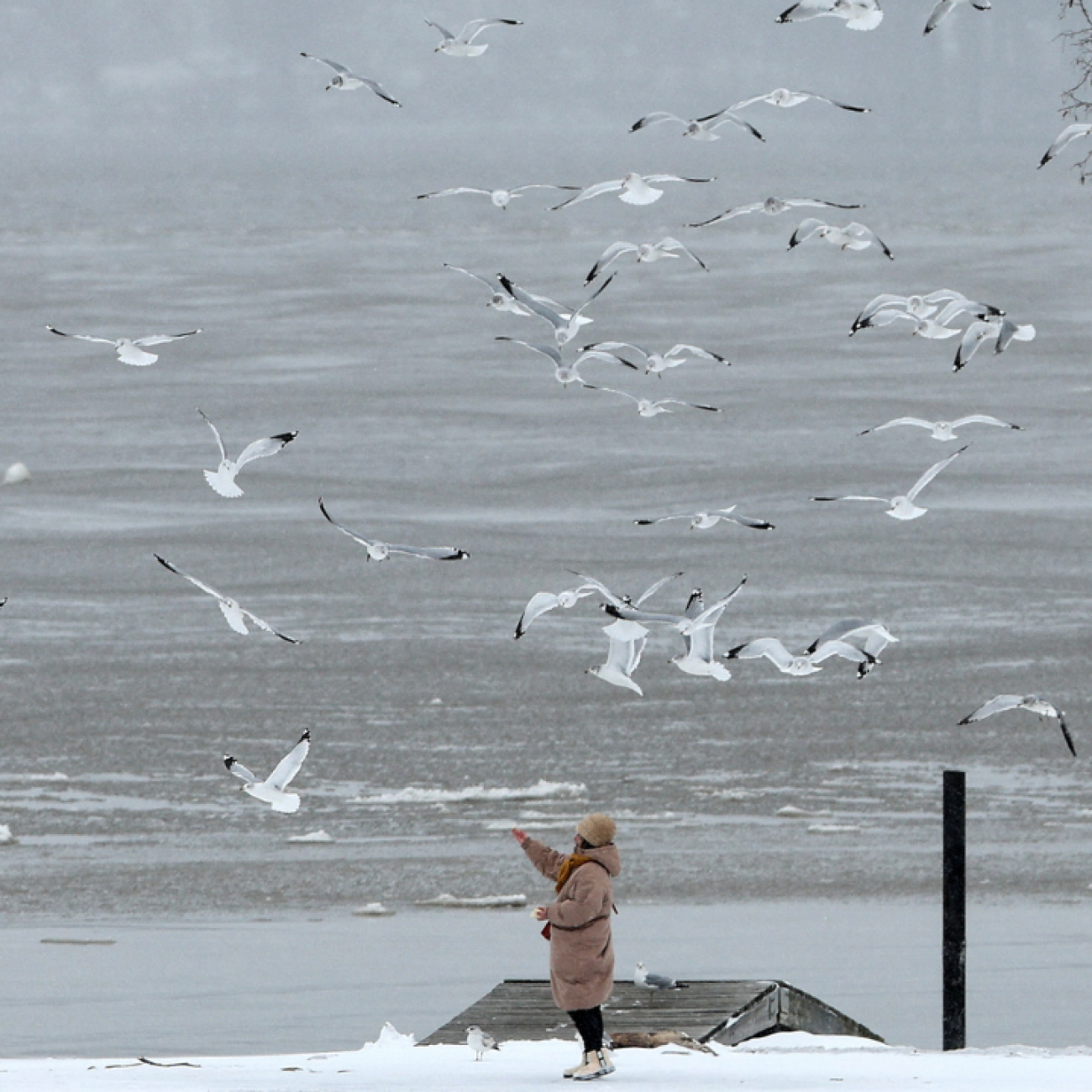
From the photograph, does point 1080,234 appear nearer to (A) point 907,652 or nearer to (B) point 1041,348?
(B) point 1041,348

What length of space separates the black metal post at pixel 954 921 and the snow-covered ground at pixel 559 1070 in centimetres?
73

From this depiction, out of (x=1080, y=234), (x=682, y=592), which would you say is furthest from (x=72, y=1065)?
(x=1080, y=234)

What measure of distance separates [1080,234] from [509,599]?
27.1 meters

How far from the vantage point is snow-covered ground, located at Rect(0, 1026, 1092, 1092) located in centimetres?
713

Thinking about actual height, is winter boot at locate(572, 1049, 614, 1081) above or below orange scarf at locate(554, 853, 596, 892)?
below

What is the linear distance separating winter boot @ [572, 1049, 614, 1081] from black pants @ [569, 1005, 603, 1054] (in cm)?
2

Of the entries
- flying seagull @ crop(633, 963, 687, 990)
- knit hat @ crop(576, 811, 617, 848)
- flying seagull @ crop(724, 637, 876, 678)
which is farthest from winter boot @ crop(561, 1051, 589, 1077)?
flying seagull @ crop(724, 637, 876, 678)

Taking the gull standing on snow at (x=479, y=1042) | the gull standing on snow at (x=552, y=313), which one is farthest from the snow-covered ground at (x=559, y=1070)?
the gull standing on snow at (x=552, y=313)

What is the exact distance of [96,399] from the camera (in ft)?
88.3

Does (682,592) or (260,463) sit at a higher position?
(260,463)

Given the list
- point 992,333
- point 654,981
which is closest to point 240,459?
point 654,981

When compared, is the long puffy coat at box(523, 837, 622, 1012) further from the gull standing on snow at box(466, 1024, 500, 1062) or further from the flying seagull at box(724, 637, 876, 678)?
the flying seagull at box(724, 637, 876, 678)

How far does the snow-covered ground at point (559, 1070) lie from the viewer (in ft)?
23.4

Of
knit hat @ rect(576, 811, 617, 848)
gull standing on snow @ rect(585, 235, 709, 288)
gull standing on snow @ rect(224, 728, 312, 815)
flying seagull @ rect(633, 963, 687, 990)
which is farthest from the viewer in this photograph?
gull standing on snow @ rect(585, 235, 709, 288)
